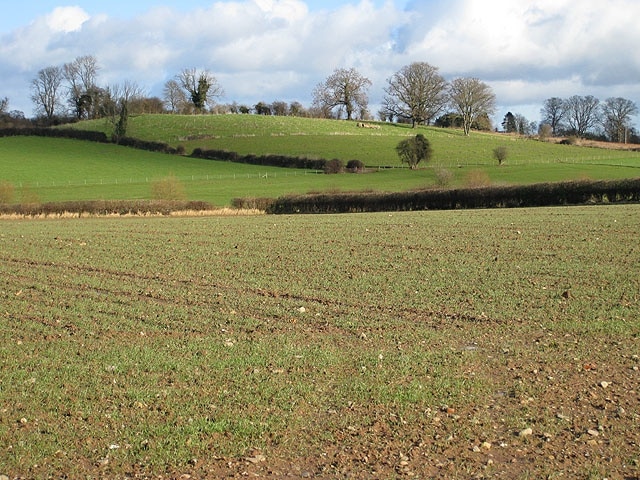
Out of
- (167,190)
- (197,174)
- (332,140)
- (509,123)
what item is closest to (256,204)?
(167,190)

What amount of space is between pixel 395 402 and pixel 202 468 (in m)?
2.58

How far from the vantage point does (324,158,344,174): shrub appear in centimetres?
8506

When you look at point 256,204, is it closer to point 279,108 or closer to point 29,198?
point 29,198

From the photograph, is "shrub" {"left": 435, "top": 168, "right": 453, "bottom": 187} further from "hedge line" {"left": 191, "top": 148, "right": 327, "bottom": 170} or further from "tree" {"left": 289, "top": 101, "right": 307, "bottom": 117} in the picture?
"tree" {"left": 289, "top": 101, "right": 307, "bottom": 117}

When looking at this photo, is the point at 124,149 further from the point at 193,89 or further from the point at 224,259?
the point at 224,259

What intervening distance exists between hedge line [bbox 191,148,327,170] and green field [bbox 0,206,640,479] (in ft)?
237

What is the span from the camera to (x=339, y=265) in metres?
19.1

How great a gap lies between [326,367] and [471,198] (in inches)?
1465

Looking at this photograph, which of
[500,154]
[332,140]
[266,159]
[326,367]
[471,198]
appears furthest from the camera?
[332,140]

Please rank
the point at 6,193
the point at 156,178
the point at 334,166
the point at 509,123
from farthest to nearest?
the point at 509,123, the point at 334,166, the point at 156,178, the point at 6,193

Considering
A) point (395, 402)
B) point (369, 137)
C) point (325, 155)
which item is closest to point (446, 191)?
point (395, 402)

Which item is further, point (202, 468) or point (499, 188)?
point (499, 188)

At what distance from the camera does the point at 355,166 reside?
85.7 m

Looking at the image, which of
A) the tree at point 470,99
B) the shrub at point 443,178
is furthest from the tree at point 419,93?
the shrub at point 443,178
